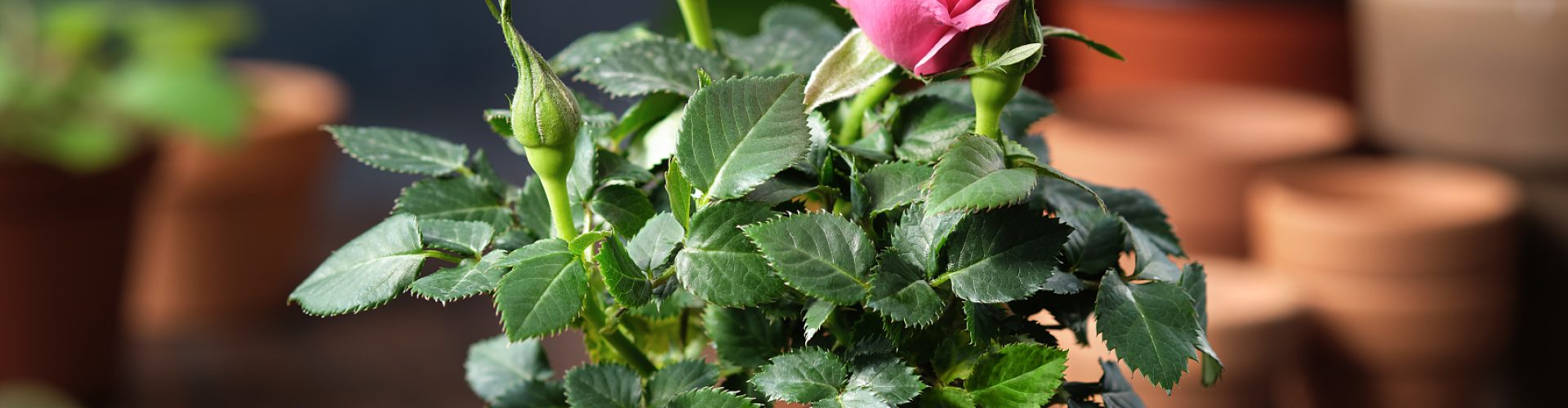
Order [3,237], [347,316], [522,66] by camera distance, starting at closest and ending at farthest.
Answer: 1. [522,66]
2. [3,237]
3. [347,316]

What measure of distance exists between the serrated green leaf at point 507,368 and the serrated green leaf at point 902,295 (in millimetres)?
94

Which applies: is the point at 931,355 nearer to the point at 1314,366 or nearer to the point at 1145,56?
the point at 1314,366

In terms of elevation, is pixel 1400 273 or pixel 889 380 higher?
pixel 889 380

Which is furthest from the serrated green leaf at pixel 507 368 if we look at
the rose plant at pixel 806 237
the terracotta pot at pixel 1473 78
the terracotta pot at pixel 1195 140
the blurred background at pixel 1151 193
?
the terracotta pot at pixel 1473 78

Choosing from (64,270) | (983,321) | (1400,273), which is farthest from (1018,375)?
(64,270)

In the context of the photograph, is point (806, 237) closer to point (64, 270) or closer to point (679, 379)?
point (679, 379)

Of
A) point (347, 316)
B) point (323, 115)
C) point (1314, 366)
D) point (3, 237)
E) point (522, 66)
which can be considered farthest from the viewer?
point (347, 316)

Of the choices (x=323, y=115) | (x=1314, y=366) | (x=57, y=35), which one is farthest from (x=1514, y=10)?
(x=57, y=35)

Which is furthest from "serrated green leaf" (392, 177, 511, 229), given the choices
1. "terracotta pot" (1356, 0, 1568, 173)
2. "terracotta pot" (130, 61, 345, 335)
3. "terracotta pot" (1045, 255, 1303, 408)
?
"terracotta pot" (130, 61, 345, 335)

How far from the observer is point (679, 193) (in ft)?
0.65

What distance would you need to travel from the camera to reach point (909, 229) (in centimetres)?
20

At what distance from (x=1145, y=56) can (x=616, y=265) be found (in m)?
0.75

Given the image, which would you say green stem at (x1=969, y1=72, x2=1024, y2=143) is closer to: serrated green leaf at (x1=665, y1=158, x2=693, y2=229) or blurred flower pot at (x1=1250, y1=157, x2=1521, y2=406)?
serrated green leaf at (x1=665, y1=158, x2=693, y2=229)

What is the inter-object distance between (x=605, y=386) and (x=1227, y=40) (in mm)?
720
